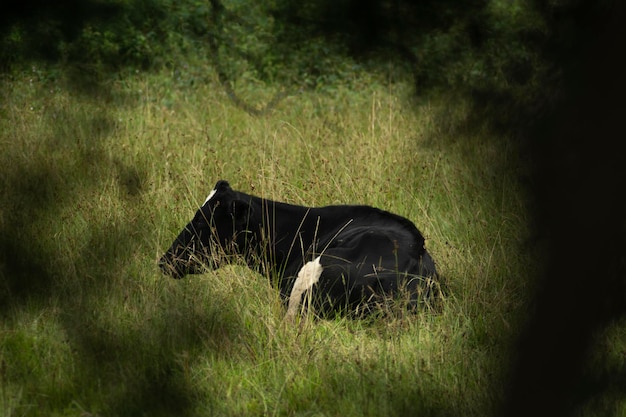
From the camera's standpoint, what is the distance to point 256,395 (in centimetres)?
337

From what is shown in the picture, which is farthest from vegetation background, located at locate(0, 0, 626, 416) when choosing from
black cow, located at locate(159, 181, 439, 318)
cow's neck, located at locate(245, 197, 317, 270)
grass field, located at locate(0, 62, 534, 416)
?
cow's neck, located at locate(245, 197, 317, 270)

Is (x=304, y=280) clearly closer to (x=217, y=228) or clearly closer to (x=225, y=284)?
(x=225, y=284)

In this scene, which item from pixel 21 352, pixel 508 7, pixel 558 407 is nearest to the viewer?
pixel 558 407

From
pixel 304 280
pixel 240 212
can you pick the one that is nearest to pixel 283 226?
pixel 240 212

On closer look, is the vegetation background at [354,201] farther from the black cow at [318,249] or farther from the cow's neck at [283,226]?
the cow's neck at [283,226]

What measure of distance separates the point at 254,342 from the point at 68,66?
7.14ft

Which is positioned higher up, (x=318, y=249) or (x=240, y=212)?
(x=240, y=212)

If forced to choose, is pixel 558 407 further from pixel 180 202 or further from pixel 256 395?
pixel 180 202

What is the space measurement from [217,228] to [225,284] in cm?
77

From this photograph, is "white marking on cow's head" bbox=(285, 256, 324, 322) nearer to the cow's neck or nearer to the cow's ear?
the cow's neck

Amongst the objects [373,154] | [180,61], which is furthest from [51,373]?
[180,61]

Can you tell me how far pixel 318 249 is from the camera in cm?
515

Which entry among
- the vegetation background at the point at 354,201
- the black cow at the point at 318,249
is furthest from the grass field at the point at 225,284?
the black cow at the point at 318,249

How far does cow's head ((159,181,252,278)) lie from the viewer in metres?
5.05
